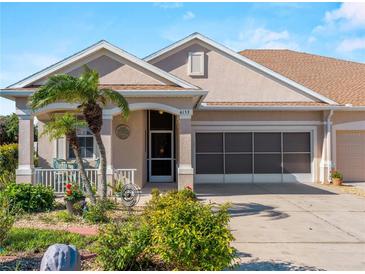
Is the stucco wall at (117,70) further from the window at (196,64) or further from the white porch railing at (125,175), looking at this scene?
the window at (196,64)

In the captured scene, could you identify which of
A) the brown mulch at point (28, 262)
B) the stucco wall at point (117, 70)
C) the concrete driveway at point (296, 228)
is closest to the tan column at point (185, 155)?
the concrete driveway at point (296, 228)

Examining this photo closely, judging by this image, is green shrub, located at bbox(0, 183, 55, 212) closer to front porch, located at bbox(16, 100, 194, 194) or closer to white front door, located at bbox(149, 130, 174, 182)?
front porch, located at bbox(16, 100, 194, 194)

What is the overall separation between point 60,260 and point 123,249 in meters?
1.00

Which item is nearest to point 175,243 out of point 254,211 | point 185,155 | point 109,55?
point 254,211

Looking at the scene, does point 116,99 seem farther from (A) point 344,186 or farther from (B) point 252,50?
(B) point 252,50

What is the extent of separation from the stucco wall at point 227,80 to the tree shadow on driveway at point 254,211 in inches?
294

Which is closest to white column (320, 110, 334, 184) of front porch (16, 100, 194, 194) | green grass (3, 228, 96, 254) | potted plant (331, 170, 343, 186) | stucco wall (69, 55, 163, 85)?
potted plant (331, 170, 343, 186)

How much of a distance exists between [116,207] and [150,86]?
15.4 feet

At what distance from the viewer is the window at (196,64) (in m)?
17.6

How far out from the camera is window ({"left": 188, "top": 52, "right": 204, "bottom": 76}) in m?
17.6

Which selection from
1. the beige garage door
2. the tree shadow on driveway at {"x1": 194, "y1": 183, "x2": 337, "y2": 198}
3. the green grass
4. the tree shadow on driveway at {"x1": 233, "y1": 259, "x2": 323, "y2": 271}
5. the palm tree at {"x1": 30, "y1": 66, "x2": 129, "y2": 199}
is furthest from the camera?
the beige garage door

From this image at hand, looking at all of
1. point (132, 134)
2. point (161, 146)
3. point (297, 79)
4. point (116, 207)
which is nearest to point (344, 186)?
point (297, 79)

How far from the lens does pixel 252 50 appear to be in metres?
23.8

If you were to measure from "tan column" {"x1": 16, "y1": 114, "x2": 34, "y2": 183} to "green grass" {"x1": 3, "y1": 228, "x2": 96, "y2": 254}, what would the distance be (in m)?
4.67
